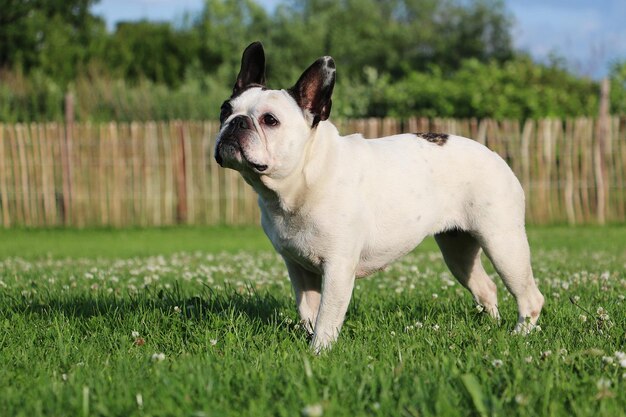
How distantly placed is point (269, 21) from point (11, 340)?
39550 millimetres

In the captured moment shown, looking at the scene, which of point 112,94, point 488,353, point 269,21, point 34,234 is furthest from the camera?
point 269,21

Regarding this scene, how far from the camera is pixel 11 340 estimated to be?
4.60 metres

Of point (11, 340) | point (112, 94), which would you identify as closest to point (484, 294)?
point (11, 340)

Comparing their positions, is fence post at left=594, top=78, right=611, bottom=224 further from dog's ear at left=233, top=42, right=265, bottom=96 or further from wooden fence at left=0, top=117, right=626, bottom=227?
dog's ear at left=233, top=42, right=265, bottom=96

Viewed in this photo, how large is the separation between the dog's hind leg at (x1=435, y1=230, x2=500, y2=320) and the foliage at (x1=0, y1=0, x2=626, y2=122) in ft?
50.8

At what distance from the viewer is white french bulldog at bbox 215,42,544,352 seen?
4535 mm

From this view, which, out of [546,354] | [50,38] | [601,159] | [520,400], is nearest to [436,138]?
[546,354]

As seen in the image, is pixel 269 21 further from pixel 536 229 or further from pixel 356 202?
pixel 356 202

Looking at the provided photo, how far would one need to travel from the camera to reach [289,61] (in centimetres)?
3944

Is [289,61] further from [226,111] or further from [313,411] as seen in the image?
[313,411]

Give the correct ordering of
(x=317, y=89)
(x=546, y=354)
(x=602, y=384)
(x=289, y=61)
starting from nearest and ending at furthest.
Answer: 1. (x=602, y=384)
2. (x=546, y=354)
3. (x=317, y=89)
4. (x=289, y=61)

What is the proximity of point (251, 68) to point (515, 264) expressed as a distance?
219cm

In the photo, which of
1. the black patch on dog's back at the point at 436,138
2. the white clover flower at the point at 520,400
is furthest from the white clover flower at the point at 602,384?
the black patch on dog's back at the point at 436,138

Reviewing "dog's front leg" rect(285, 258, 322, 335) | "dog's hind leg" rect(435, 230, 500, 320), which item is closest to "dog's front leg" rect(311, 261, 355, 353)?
"dog's front leg" rect(285, 258, 322, 335)
